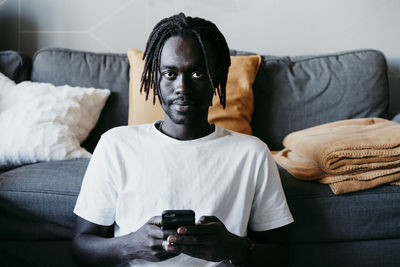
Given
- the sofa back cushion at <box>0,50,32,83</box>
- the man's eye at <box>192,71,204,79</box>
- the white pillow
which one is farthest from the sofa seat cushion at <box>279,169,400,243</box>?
the sofa back cushion at <box>0,50,32,83</box>

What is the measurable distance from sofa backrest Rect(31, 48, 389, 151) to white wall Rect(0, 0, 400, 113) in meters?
0.30

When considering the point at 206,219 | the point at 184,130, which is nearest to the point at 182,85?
the point at 184,130

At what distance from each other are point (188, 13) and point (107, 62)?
1.61 ft

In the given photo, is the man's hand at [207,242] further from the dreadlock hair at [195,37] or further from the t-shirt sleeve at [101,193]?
the dreadlock hair at [195,37]

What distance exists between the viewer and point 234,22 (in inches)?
82.3

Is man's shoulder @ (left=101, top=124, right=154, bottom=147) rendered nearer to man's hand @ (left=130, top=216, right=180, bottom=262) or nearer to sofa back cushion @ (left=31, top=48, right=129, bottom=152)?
man's hand @ (left=130, top=216, right=180, bottom=262)

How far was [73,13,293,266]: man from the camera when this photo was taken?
3.29 ft

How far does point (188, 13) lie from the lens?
2072 mm

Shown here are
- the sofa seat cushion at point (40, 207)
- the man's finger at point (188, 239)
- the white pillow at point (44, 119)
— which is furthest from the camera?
the white pillow at point (44, 119)

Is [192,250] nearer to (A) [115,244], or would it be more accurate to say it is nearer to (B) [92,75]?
(A) [115,244]

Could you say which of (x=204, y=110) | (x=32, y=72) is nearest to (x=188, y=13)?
(x=32, y=72)

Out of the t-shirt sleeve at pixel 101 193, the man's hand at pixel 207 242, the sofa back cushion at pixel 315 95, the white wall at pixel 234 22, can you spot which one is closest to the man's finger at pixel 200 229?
the man's hand at pixel 207 242

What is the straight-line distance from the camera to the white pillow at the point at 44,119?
4.83 feet

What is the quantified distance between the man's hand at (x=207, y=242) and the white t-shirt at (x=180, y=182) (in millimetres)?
73
